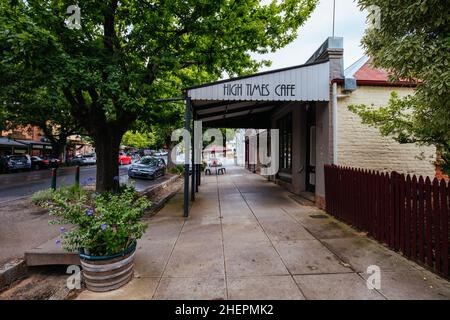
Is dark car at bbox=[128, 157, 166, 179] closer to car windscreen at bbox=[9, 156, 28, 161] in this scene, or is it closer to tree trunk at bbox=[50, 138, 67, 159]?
car windscreen at bbox=[9, 156, 28, 161]

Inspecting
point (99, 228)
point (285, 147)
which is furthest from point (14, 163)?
point (99, 228)

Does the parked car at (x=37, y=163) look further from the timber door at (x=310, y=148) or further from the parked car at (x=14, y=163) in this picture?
the timber door at (x=310, y=148)

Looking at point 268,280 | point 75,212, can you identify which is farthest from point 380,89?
point 75,212

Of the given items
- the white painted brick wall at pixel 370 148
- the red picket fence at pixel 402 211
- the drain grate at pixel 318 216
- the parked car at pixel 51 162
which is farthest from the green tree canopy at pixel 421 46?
the parked car at pixel 51 162

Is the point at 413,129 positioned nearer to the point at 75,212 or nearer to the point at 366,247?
the point at 366,247

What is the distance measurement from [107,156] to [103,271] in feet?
21.2

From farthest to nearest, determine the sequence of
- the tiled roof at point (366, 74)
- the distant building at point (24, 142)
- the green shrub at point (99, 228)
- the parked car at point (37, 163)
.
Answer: the distant building at point (24, 142), the parked car at point (37, 163), the tiled roof at point (366, 74), the green shrub at point (99, 228)

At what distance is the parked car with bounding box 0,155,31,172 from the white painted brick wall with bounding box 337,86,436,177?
24.9 m

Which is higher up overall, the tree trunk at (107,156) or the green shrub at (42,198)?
the tree trunk at (107,156)

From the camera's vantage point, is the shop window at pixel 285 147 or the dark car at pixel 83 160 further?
the dark car at pixel 83 160

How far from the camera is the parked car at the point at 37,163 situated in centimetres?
2309

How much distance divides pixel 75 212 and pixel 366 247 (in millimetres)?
4799

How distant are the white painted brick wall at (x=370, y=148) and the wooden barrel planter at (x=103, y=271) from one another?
6023mm

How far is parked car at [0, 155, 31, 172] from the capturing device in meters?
19.4
